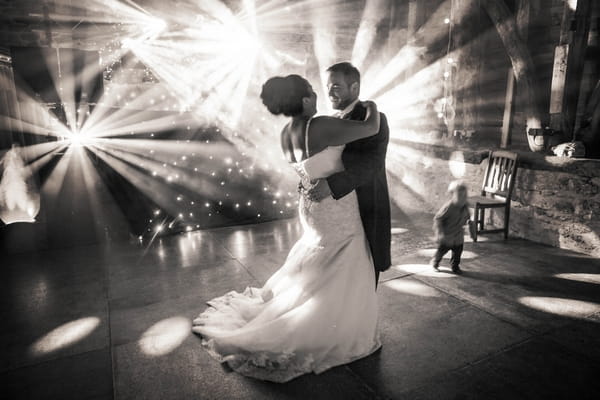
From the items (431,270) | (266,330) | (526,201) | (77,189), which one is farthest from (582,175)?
(77,189)

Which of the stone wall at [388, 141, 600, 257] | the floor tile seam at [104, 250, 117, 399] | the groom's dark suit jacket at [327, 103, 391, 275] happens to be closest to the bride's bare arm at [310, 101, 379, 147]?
the groom's dark suit jacket at [327, 103, 391, 275]

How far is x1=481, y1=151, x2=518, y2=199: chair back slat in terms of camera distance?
15.9 feet

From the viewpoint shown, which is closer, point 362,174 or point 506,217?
point 362,174

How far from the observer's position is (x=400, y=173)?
6.75m

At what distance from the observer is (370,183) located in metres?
2.37

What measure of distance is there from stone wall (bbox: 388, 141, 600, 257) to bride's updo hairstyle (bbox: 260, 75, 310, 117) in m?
3.79

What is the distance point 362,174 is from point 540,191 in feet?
11.7

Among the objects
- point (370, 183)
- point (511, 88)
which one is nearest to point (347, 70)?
point (370, 183)

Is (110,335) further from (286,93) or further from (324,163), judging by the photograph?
(286,93)

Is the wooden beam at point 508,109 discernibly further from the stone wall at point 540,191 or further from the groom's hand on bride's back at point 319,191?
the groom's hand on bride's back at point 319,191

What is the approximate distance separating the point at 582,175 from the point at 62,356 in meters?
5.20

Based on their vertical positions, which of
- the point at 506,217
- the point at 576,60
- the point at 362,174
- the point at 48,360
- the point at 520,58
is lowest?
the point at 48,360

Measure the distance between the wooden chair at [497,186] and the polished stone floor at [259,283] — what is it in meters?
0.46

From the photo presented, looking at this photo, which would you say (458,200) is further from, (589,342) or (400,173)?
(400,173)
